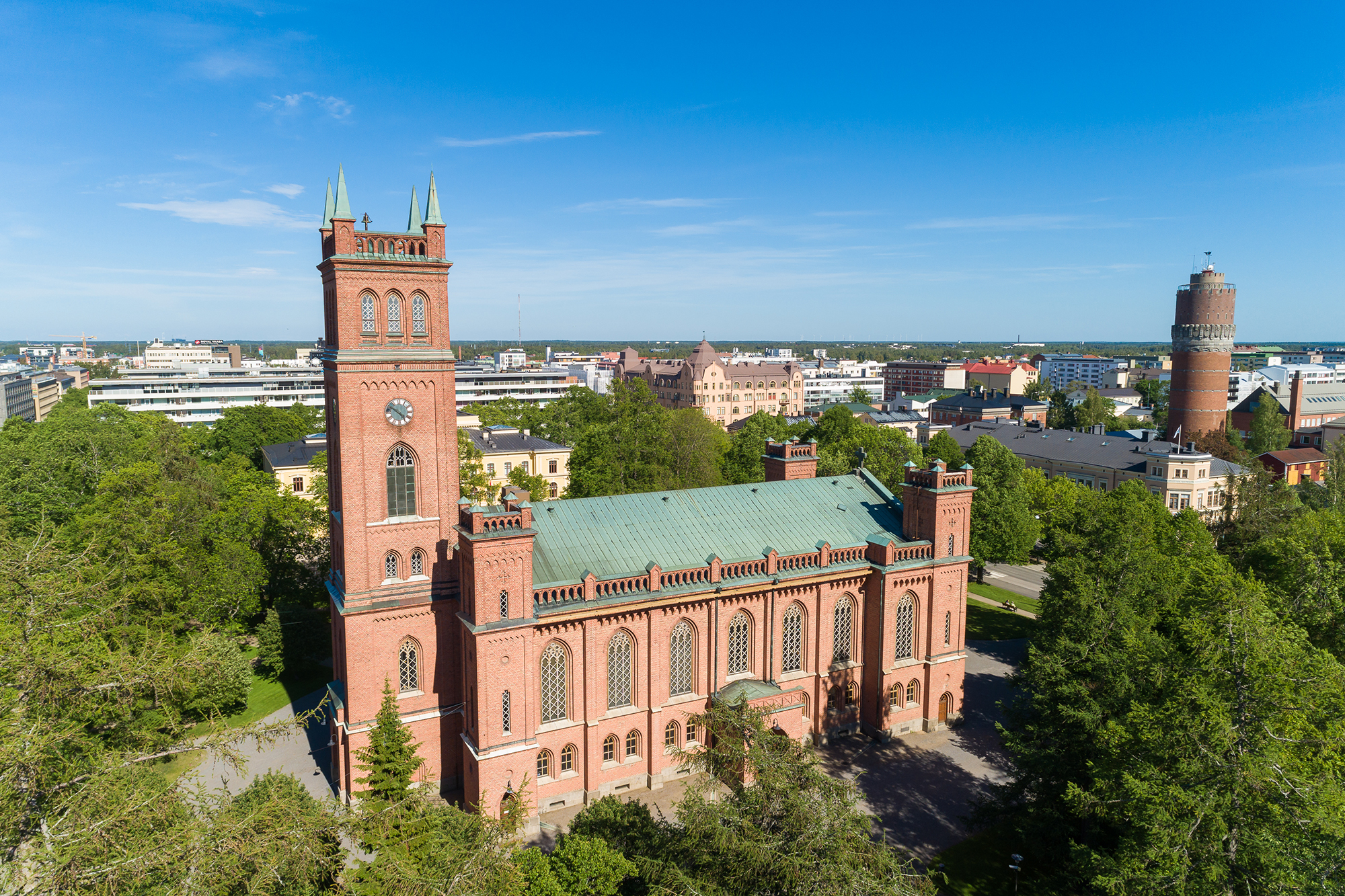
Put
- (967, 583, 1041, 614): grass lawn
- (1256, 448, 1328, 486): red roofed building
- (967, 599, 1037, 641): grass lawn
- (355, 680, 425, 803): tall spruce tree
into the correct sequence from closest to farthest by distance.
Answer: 1. (355, 680, 425, 803): tall spruce tree
2. (967, 599, 1037, 641): grass lawn
3. (967, 583, 1041, 614): grass lawn
4. (1256, 448, 1328, 486): red roofed building

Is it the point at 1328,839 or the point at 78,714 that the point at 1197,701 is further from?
the point at 78,714

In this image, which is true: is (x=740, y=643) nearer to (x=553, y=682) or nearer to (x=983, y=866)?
(x=553, y=682)

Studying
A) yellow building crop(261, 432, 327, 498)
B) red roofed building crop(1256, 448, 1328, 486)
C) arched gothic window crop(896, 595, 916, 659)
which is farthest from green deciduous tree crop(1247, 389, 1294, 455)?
yellow building crop(261, 432, 327, 498)

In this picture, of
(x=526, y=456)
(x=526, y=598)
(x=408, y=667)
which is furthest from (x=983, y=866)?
(x=526, y=456)

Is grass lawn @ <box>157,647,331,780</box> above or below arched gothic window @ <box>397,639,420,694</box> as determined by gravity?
below

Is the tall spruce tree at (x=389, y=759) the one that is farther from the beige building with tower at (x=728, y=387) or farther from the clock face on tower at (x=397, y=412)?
the beige building with tower at (x=728, y=387)

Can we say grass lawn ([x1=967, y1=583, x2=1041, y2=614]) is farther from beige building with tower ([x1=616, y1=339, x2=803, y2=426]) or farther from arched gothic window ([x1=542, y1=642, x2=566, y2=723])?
beige building with tower ([x1=616, y1=339, x2=803, y2=426])

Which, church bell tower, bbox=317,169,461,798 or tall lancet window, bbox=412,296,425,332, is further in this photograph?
tall lancet window, bbox=412,296,425,332
